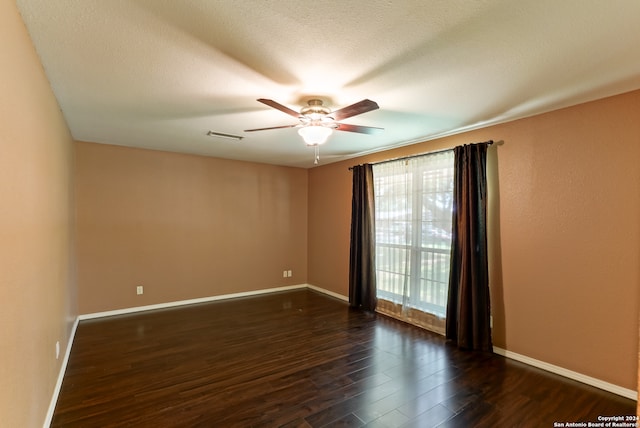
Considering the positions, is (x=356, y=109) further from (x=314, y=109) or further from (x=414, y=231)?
(x=414, y=231)

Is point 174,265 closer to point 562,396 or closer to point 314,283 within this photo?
point 314,283

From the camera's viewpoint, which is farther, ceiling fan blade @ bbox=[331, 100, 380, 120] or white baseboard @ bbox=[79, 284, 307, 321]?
white baseboard @ bbox=[79, 284, 307, 321]

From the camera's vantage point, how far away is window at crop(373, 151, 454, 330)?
3.75 metres

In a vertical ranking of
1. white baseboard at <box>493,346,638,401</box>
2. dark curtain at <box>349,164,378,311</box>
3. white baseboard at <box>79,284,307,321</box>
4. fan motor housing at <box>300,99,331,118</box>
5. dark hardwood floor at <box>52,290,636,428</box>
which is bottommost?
dark hardwood floor at <box>52,290,636,428</box>

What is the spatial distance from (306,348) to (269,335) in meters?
0.60

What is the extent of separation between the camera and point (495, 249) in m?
3.26

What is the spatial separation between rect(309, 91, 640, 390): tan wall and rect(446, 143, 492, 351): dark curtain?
0.12m

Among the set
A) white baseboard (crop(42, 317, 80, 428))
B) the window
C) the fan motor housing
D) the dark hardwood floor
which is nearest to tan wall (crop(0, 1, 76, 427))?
white baseboard (crop(42, 317, 80, 428))

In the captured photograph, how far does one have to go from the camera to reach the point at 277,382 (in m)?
2.63

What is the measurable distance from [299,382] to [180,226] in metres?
3.34

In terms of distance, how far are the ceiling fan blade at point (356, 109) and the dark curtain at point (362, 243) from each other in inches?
97.6

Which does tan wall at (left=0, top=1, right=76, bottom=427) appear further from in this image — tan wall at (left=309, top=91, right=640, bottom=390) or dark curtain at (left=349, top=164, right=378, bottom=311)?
tan wall at (left=309, top=91, right=640, bottom=390)

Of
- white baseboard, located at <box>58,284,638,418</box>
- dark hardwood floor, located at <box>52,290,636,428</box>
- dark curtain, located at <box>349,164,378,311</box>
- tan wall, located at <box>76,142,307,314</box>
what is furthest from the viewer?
dark curtain, located at <box>349,164,378,311</box>

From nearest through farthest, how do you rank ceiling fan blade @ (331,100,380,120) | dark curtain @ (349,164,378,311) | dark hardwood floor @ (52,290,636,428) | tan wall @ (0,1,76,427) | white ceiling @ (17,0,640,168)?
tan wall @ (0,1,76,427) → white ceiling @ (17,0,640,168) → ceiling fan blade @ (331,100,380,120) → dark hardwood floor @ (52,290,636,428) → dark curtain @ (349,164,378,311)
